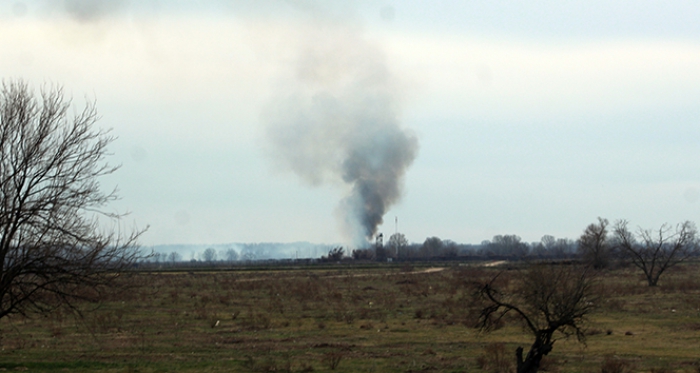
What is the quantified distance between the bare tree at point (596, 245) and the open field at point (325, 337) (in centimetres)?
3380

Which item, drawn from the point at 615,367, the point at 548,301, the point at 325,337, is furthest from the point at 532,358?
the point at 325,337

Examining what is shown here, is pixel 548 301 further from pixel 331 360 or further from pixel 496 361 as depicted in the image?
pixel 331 360

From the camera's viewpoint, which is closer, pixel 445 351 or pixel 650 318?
pixel 445 351

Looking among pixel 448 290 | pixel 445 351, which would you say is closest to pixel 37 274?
pixel 445 351

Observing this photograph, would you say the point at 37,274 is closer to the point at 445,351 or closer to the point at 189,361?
the point at 189,361

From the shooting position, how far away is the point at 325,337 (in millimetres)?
28312

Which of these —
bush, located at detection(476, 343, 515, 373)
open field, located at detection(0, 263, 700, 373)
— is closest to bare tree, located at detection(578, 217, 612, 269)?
open field, located at detection(0, 263, 700, 373)

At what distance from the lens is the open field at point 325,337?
21219mm

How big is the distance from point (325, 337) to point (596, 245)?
60223 millimetres

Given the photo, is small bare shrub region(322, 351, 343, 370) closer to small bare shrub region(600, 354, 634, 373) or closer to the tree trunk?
the tree trunk

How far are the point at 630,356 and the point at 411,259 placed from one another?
377 ft

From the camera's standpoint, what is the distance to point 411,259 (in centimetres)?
13725

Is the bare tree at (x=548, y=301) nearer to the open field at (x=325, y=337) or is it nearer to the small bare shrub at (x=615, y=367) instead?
the small bare shrub at (x=615, y=367)

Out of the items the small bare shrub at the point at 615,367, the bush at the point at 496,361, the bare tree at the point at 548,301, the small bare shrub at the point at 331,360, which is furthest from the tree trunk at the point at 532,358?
the small bare shrub at the point at 331,360
